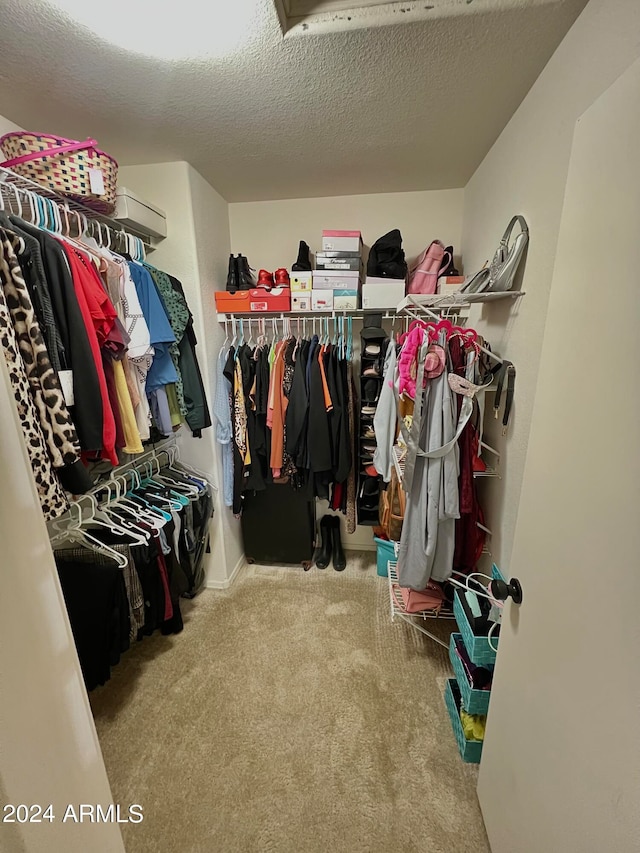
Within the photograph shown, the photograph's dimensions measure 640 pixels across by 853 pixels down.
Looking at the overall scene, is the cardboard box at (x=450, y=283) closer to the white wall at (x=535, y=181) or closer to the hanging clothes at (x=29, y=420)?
the white wall at (x=535, y=181)

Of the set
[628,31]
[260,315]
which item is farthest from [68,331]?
[628,31]

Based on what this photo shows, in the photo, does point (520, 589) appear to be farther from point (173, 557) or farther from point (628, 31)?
point (173, 557)

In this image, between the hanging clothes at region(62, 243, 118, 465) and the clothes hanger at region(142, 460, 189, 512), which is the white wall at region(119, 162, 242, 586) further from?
the hanging clothes at region(62, 243, 118, 465)

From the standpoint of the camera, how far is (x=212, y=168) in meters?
1.82

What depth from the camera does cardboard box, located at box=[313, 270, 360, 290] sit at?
197 cm

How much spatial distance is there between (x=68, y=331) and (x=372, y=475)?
1669 mm

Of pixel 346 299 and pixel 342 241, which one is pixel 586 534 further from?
pixel 342 241

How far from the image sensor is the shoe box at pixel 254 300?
200cm

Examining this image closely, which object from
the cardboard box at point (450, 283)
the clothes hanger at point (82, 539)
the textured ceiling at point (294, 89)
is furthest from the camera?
the cardboard box at point (450, 283)

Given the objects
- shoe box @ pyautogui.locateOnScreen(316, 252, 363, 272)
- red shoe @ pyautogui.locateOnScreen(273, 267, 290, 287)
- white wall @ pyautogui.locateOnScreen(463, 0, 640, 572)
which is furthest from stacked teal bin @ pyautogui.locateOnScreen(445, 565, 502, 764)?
red shoe @ pyautogui.locateOnScreen(273, 267, 290, 287)

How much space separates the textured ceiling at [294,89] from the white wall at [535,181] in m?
0.09

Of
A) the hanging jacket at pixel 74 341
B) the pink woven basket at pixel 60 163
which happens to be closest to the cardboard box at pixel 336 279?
the pink woven basket at pixel 60 163

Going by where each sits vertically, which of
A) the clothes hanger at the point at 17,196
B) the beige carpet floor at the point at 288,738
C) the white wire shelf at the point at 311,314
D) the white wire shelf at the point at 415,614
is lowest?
the beige carpet floor at the point at 288,738

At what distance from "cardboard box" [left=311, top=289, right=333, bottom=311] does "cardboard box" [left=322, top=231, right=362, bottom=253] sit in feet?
0.79
